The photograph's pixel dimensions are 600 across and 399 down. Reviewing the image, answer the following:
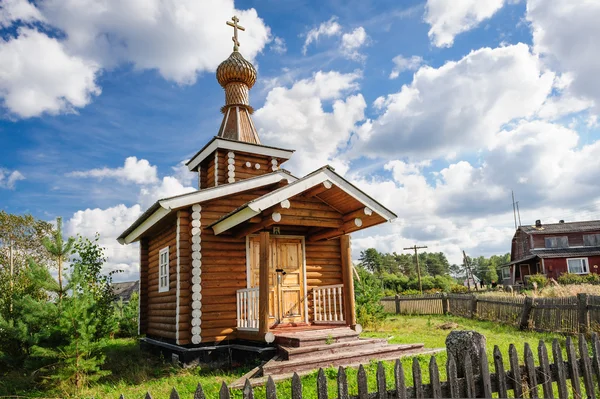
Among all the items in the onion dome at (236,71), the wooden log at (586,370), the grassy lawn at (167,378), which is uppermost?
the onion dome at (236,71)

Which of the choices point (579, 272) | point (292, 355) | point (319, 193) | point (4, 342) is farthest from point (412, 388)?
point (579, 272)

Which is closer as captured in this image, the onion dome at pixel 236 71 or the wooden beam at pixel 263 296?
the wooden beam at pixel 263 296

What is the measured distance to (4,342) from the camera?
34.2 feet

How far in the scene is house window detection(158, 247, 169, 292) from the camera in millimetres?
12195

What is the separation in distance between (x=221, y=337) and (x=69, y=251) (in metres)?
3.98

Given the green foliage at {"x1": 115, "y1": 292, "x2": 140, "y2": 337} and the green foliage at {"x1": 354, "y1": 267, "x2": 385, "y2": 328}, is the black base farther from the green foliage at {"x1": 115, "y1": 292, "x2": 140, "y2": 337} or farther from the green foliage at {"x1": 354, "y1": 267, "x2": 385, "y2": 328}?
the green foliage at {"x1": 115, "y1": 292, "x2": 140, "y2": 337}

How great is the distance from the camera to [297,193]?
9469mm

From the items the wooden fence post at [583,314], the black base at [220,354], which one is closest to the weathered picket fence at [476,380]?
the black base at [220,354]

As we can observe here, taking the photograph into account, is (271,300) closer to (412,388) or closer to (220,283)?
(220,283)

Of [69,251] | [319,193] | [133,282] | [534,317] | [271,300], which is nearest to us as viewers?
[69,251]

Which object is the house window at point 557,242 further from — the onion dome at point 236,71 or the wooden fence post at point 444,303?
the onion dome at point 236,71

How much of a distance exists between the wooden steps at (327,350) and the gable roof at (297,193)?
272cm

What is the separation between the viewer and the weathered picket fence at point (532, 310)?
11.7 meters

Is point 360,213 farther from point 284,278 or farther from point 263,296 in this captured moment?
point 263,296
